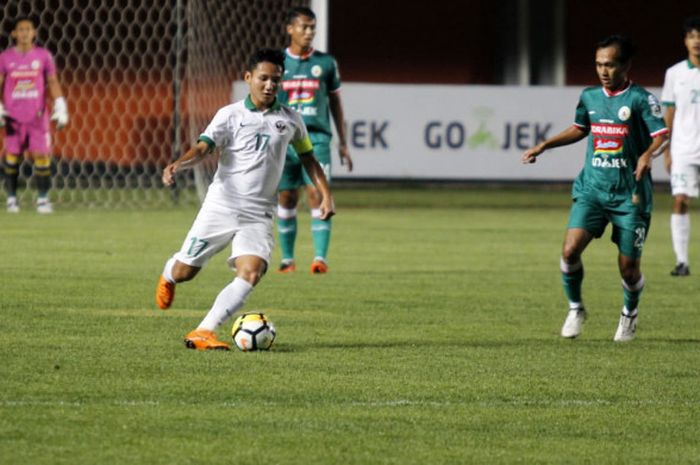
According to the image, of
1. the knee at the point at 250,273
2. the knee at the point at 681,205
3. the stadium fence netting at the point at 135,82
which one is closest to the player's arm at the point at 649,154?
the knee at the point at 250,273

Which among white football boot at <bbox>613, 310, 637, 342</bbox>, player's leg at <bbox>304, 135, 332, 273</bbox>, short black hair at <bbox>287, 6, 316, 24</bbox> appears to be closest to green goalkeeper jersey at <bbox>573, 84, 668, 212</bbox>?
white football boot at <bbox>613, 310, 637, 342</bbox>

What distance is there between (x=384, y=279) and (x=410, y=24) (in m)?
17.4

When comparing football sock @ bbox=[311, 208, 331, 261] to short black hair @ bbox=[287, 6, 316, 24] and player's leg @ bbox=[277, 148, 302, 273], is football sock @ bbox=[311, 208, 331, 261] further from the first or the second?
short black hair @ bbox=[287, 6, 316, 24]

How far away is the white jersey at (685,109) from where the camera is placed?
13281mm

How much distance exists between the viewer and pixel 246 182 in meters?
8.59

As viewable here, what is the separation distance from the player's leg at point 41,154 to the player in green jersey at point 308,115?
5.88 meters

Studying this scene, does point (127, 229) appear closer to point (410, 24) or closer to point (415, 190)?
point (415, 190)

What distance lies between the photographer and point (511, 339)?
29.3 ft

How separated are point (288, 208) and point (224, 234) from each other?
4.47 m

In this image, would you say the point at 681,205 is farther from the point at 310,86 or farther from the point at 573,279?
the point at 573,279

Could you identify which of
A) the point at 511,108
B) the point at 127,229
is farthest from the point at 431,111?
the point at 127,229

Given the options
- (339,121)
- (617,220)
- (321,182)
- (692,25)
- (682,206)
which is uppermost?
(692,25)

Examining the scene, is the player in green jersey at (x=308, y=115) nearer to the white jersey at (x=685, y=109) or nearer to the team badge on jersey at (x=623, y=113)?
the white jersey at (x=685, y=109)

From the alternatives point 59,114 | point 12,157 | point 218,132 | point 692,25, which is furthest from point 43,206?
point 218,132
